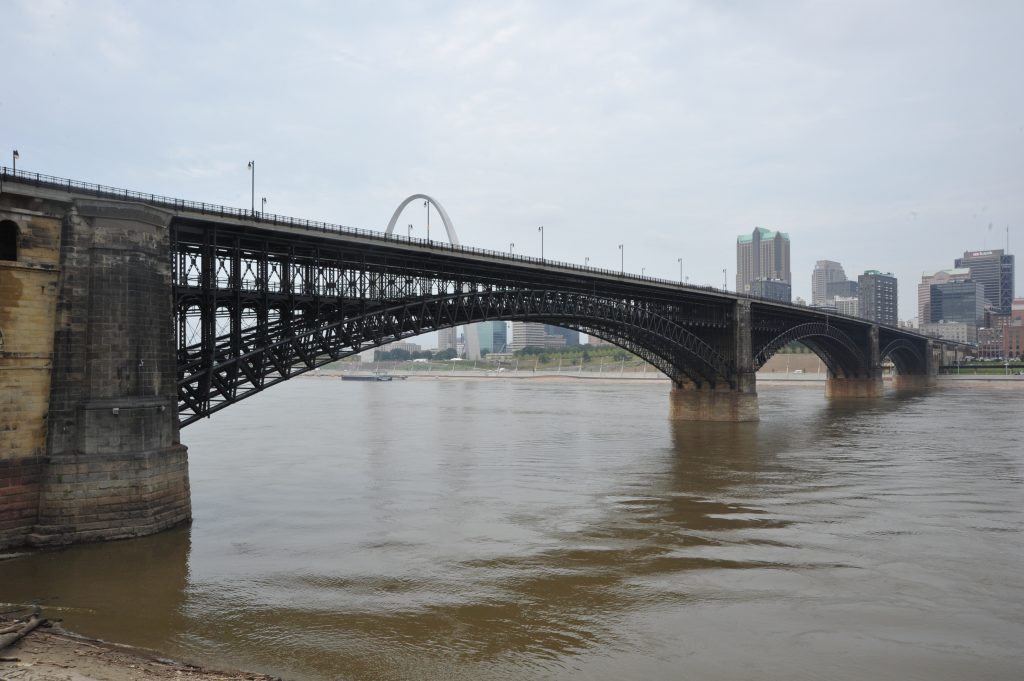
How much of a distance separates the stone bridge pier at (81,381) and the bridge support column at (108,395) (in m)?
0.03

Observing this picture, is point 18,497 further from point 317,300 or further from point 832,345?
point 832,345

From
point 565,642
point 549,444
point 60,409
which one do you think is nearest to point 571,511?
point 565,642

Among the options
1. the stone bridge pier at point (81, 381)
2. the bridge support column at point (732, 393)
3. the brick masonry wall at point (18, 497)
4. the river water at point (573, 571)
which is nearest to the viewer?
the river water at point (573, 571)

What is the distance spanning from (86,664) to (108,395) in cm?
1234

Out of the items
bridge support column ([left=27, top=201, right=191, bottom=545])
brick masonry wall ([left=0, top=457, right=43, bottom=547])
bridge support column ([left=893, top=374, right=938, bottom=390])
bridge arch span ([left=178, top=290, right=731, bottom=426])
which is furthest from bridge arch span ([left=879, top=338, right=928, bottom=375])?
brick masonry wall ([left=0, top=457, right=43, bottom=547])

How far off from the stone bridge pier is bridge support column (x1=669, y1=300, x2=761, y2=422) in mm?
58071

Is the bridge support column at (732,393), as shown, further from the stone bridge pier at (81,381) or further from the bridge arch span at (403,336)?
the stone bridge pier at (81,381)

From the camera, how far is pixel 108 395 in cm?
2500

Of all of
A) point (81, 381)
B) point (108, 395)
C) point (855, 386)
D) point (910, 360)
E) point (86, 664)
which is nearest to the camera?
point (86, 664)

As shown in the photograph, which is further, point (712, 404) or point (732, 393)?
point (712, 404)

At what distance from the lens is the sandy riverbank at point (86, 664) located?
14.1 metres

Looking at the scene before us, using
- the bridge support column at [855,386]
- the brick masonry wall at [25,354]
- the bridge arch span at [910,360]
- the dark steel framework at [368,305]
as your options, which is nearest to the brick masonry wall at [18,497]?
the brick masonry wall at [25,354]

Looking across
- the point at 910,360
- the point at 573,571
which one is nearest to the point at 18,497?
the point at 573,571

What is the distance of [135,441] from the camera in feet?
82.4
